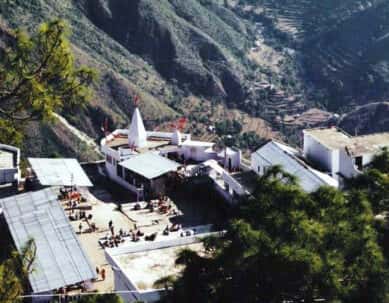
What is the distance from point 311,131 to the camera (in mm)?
33688

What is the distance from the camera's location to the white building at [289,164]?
95.3 feet

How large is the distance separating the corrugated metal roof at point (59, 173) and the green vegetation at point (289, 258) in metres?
12.1

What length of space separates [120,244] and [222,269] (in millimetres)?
9265

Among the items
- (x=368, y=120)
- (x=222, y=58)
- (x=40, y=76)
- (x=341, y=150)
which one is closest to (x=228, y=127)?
(x=368, y=120)

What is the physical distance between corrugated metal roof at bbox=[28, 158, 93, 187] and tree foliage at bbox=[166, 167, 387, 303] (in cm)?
1248

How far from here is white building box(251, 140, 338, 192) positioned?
29.0 m

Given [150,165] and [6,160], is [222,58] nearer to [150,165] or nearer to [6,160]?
[150,165]

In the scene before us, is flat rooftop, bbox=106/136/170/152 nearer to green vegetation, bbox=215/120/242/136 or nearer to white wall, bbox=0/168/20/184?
white wall, bbox=0/168/20/184

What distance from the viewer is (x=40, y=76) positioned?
86.2 feet

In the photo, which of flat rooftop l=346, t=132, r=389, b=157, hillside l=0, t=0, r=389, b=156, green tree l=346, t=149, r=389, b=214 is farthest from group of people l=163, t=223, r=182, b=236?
hillside l=0, t=0, r=389, b=156

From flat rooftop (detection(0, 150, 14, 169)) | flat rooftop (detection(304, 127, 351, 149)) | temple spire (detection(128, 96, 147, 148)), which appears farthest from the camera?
temple spire (detection(128, 96, 147, 148))

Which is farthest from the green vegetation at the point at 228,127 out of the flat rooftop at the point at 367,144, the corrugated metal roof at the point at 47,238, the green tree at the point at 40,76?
the corrugated metal roof at the point at 47,238

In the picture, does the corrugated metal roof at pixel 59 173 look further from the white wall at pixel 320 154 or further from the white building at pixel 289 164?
the white wall at pixel 320 154

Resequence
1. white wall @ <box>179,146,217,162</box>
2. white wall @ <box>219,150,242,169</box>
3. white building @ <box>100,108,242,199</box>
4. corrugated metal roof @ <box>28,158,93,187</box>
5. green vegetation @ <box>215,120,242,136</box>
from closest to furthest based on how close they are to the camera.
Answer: corrugated metal roof @ <box>28,158,93,187</box> → white building @ <box>100,108,242,199</box> → white wall @ <box>219,150,242,169</box> → white wall @ <box>179,146,217,162</box> → green vegetation @ <box>215,120,242,136</box>
